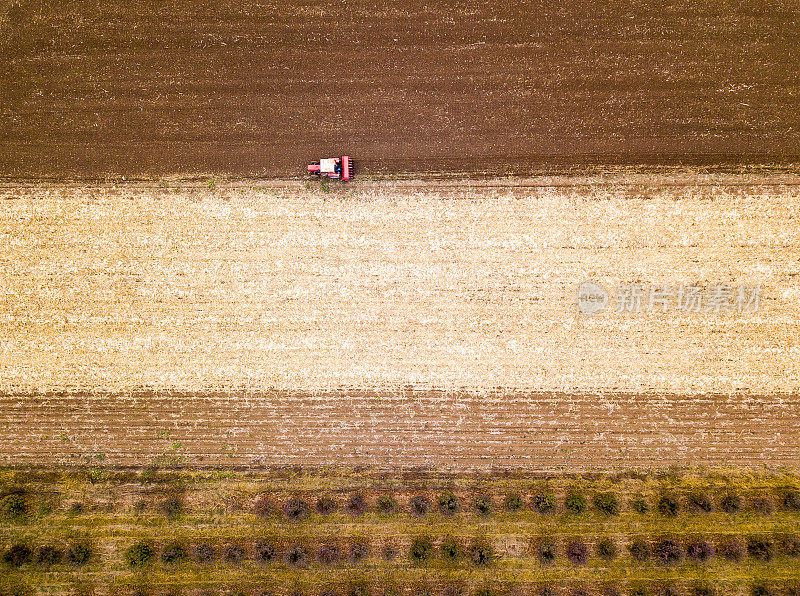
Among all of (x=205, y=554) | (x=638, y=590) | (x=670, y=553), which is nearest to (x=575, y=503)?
(x=670, y=553)

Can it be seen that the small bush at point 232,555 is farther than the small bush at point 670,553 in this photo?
Yes

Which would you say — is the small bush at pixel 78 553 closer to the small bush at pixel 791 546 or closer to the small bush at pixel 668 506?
the small bush at pixel 668 506

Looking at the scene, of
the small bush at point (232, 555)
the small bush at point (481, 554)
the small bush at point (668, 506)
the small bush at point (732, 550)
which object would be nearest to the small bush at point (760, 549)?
the small bush at point (732, 550)

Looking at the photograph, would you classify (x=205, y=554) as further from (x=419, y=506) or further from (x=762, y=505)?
(x=762, y=505)

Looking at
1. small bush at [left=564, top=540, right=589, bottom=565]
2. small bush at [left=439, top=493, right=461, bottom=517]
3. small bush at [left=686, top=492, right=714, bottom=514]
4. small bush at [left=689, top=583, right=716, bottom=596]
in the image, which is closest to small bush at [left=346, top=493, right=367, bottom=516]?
small bush at [left=439, top=493, right=461, bottom=517]

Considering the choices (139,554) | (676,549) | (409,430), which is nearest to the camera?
(676,549)

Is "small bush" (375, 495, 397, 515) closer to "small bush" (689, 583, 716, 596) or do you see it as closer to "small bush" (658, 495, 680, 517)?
"small bush" (658, 495, 680, 517)
